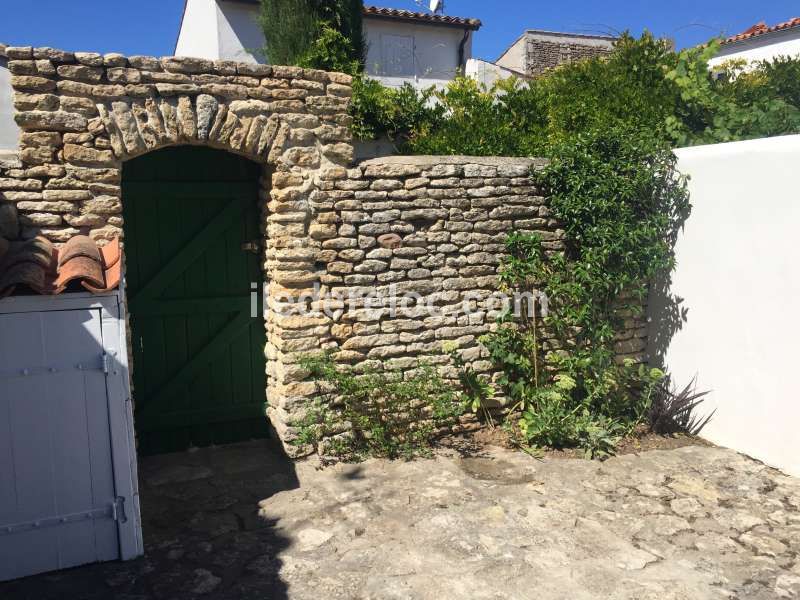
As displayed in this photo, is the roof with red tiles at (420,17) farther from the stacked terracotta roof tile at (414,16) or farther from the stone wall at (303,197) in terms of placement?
the stone wall at (303,197)

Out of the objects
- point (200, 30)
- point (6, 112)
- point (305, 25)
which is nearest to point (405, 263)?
point (6, 112)

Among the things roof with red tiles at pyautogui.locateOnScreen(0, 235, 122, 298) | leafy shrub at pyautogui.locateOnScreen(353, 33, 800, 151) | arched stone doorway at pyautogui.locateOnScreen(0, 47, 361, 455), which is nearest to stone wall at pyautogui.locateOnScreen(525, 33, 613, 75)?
leafy shrub at pyautogui.locateOnScreen(353, 33, 800, 151)

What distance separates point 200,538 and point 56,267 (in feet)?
6.06

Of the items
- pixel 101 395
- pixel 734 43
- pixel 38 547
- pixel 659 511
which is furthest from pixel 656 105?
pixel 734 43

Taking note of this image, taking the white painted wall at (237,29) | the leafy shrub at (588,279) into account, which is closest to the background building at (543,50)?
the white painted wall at (237,29)

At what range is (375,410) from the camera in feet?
17.5

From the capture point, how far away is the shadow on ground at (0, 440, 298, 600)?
3459 millimetres

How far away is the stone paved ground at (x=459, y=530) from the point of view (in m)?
3.53

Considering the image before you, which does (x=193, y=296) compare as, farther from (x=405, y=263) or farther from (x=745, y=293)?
(x=745, y=293)

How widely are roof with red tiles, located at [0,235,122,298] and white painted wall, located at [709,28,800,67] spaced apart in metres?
16.1

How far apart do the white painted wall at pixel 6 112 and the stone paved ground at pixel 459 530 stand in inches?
100

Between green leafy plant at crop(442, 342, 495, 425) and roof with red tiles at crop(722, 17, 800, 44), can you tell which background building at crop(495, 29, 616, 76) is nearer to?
roof with red tiles at crop(722, 17, 800, 44)

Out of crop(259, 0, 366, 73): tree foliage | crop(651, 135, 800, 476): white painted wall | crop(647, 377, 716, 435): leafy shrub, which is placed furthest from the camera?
crop(259, 0, 366, 73): tree foliage

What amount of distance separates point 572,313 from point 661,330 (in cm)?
110
